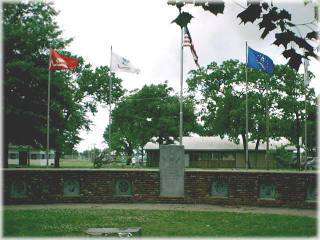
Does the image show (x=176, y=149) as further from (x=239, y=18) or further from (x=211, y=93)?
(x=211, y=93)

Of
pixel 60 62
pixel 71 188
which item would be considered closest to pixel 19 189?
pixel 71 188

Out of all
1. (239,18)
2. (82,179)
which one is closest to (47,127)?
(82,179)

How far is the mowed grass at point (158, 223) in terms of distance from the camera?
10.0 metres

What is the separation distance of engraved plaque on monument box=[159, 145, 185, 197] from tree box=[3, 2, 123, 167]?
17.5 metres

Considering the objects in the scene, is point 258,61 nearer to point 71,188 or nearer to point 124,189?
point 124,189

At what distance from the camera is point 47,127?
32188mm

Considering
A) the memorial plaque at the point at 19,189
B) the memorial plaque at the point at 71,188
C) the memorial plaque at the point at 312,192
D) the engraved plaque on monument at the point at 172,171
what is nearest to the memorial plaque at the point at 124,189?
the engraved plaque on monument at the point at 172,171

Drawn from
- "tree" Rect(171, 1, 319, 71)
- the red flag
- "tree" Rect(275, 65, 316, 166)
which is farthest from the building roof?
"tree" Rect(171, 1, 319, 71)

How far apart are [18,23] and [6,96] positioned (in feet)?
18.8

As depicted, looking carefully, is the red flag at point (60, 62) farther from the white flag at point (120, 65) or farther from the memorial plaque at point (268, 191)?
the memorial plaque at point (268, 191)

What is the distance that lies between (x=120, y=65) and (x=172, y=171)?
48.6ft

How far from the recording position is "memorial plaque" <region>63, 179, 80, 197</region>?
1636 centimetres

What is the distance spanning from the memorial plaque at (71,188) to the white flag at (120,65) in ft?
46.8

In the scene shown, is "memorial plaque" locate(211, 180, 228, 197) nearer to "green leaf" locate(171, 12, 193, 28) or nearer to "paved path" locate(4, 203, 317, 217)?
"paved path" locate(4, 203, 317, 217)
